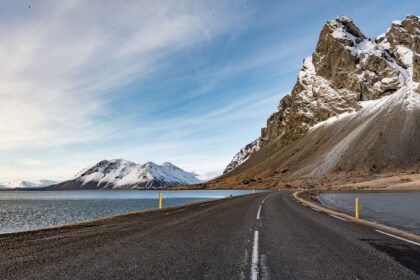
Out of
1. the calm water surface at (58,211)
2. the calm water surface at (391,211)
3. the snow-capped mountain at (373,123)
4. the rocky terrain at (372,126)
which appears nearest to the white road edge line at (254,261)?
the calm water surface at (391,211)

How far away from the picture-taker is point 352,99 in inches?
7584

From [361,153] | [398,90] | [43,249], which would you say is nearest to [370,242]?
[43,249]

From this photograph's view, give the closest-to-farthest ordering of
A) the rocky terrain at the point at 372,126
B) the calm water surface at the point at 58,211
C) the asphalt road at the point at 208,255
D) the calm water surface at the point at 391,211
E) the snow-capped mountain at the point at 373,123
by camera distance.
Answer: the asphalt road at the point at 208,255 → the calm water surface at the point at 391,211 → the calm water surface at the point at 58,211 → the rocky terrain at the point at 372,126 → the snow-capped mountain at the point at 373,123

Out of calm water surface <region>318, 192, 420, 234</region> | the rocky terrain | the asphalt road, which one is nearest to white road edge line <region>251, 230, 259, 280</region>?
the asphalt road

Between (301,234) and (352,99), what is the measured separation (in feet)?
642

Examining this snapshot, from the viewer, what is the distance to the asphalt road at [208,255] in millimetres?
7121

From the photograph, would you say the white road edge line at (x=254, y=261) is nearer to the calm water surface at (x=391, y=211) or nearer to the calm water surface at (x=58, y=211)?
the calm water surface at (x=391, y=211)

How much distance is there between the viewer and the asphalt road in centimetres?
712

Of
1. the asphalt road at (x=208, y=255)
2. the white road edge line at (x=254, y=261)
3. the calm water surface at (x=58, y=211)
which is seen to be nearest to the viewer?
the white road edge line at (x=254, y=261)

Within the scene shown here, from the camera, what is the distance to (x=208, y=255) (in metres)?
8.95

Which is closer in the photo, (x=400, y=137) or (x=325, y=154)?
(x=400, y=137)

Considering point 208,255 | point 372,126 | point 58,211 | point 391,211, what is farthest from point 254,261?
point 372,126

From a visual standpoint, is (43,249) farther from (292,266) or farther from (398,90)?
(398,90)

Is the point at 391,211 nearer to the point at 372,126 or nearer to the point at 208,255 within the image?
the point at 208,255
